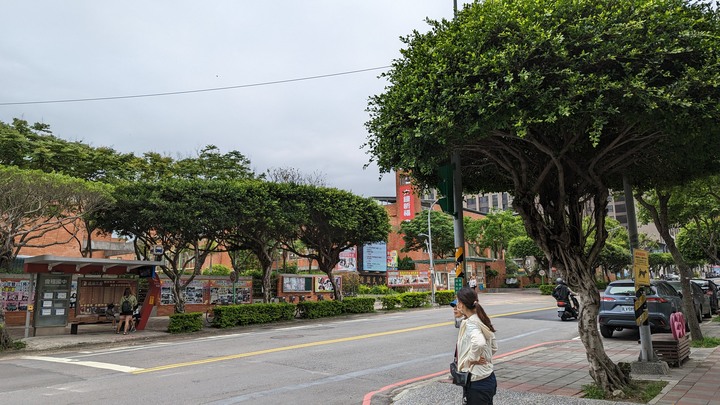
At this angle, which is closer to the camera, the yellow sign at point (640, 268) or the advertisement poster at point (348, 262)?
the yellow sign at point (640, 268)

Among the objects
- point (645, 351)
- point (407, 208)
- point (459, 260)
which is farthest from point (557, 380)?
point (407, 208)

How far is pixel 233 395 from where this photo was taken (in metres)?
7.66

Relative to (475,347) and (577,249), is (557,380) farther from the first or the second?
(475,347)

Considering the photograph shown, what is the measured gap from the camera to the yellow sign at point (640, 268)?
322 inches

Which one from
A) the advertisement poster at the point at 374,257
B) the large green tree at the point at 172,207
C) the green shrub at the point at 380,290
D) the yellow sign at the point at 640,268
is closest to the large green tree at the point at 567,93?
the yellow sign at the point at 640,268

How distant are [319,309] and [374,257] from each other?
25159 millimetres

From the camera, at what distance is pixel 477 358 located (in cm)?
430

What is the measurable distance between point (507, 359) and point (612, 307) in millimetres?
4581

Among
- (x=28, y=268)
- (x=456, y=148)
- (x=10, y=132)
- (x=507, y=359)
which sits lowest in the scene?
(x=507, y=359)

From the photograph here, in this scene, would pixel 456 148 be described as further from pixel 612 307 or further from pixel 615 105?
pixel 612 307

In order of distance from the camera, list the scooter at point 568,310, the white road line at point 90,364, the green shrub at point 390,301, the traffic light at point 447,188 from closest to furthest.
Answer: the traffic light at point 447,188, the white road line at point 90,364, the scooter at point 568,310, the green shrub at point 390,301

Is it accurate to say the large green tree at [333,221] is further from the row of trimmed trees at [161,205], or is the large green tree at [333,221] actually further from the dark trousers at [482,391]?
the dark trousers at [482,391]

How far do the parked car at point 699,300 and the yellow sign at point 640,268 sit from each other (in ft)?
33.1

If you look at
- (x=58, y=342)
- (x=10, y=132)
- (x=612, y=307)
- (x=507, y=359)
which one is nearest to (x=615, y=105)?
(x=507, y=359)
